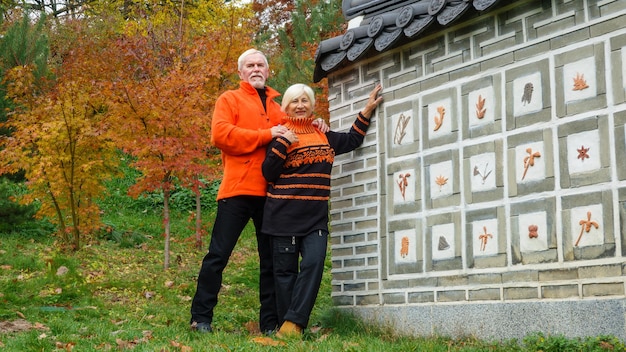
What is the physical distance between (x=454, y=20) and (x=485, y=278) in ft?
5.56

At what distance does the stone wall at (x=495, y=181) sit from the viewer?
4.40 m

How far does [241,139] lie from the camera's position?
5.83 m

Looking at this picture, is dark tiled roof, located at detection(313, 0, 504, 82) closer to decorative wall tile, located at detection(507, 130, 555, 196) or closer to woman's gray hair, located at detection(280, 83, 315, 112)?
woman's gray hair, located at detection(280, 83, 315, 112)

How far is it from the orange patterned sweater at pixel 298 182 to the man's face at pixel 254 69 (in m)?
0.46

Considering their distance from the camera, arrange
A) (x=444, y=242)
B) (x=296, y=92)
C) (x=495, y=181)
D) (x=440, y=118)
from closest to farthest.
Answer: (x=495, y=181) < (x=444, y=242) < (x=440, y=118) < (x=296, y=92)

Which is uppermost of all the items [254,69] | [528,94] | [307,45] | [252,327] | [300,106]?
[307,45]

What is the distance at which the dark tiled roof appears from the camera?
204 inches

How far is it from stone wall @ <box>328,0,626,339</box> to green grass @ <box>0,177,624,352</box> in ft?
0.76

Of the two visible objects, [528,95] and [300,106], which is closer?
[528,95]

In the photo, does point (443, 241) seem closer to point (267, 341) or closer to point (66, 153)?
point (267, 341)

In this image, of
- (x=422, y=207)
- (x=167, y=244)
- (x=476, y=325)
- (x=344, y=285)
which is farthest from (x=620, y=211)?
(x=167, y=244)

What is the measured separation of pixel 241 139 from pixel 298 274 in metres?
1.08

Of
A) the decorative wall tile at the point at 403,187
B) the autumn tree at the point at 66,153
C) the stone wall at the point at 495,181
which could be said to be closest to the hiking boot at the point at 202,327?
the stone wall at the point at 495,181

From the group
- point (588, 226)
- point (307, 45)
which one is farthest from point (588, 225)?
point (307, 45)
